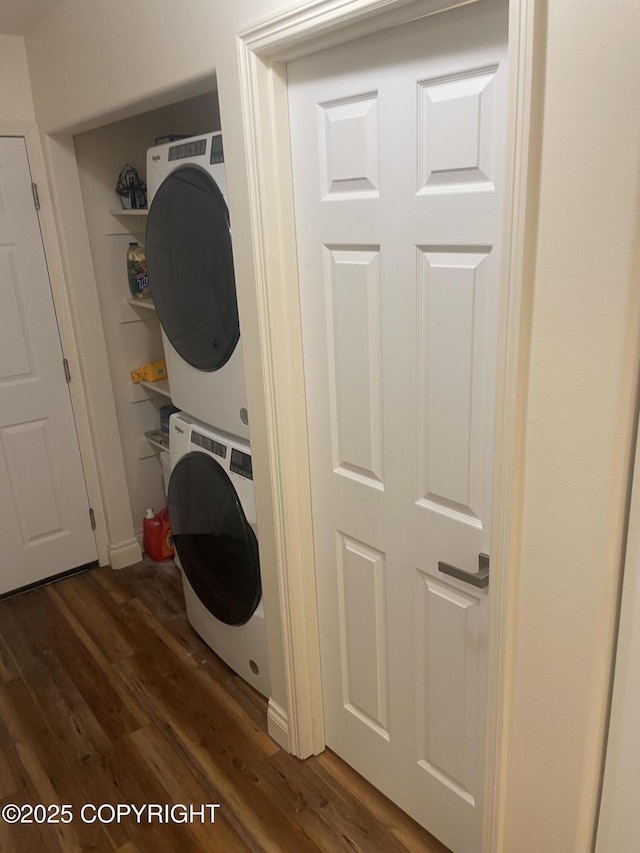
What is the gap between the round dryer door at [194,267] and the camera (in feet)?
5.89

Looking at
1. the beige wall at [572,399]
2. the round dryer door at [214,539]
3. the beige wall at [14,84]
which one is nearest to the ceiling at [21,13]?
the beige wall at [14,84]

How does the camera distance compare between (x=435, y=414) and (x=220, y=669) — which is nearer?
(x=435, y=414)

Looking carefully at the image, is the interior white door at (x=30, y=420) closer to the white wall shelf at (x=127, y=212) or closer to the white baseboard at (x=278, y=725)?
the white wall shelf at (x=127, y=212)

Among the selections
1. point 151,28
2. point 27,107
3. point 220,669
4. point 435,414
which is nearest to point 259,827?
point 220,669

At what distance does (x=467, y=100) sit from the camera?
1.14m

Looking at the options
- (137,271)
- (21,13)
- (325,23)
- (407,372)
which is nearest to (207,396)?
(407,372)

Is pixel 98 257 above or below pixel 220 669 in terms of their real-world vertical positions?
above

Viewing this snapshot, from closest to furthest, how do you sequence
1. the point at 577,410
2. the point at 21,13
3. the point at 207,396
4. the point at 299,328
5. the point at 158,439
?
1. the point at 577,410
2. the point at 299,328
3. the point at 207,396
4. the point at 21,13
5. the point at 158,439

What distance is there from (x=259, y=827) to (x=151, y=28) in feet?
6.91

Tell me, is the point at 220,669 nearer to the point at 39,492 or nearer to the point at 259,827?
the point at 259,827

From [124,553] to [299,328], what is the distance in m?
1.88

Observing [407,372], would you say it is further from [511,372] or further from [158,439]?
[158,439]

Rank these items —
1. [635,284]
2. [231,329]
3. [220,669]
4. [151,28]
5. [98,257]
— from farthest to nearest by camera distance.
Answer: [98,257]
[220,669]
[231,329]
[151,28]
[635,284]

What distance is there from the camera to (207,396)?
81.5 inches
